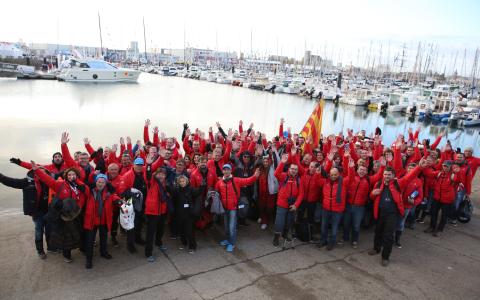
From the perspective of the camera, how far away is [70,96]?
35.1 metres

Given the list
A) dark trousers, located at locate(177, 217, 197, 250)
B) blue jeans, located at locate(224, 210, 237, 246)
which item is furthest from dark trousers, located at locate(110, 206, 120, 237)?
blue jeans, located at locate(224, 210, 237, 246)

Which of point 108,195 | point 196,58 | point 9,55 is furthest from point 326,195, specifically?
point 196,58

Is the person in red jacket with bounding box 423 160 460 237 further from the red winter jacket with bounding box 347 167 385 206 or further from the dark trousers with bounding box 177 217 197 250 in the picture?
the dark trousers with bounding box 177 217 197 250

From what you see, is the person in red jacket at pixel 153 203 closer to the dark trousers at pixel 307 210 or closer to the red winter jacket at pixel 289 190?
the red winter jacket at pixel 289 190

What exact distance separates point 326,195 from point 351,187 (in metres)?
0.48

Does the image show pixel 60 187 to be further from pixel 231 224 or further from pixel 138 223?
pixel 231 224

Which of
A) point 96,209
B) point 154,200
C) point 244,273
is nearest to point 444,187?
point 244,273

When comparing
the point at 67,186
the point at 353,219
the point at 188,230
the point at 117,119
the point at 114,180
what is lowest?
the point at 117,119

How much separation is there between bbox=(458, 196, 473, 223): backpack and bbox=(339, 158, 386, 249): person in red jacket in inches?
119

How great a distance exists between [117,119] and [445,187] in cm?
2189

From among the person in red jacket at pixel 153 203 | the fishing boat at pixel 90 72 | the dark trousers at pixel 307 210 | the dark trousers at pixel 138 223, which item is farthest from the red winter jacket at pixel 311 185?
the fishing boat at pixel 90 72

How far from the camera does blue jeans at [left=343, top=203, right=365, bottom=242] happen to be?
620cm

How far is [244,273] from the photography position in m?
5.34

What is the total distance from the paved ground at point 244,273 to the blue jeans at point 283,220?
37cm
